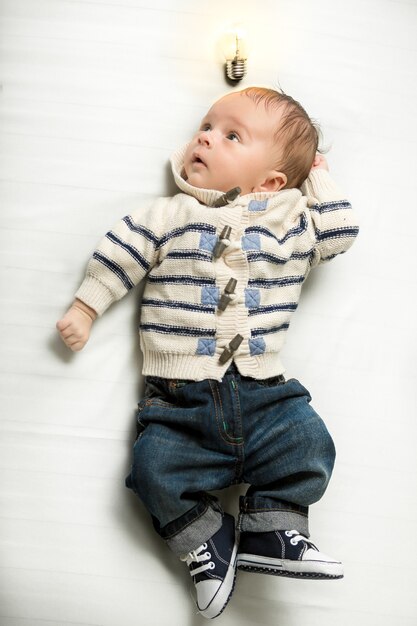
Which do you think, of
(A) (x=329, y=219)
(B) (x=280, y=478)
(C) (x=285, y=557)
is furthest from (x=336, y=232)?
(C) (x=285, y=557)

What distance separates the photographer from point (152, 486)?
117 cm

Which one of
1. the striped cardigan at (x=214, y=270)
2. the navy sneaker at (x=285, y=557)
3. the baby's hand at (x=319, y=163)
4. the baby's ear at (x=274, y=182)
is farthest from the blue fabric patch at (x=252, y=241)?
the navy sneaker at (x=285, y=557)

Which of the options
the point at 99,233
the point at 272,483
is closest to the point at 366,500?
the point at 272,483

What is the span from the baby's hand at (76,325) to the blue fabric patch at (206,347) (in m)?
0.21

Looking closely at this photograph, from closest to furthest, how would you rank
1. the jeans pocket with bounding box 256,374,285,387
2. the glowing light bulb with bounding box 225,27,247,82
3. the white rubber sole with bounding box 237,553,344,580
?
the white rubber sole with bounding box 237,553,344,580 < the jeans pocket with bounding box 256,374,285,387 < the glowing light bulb with bounding box 225,27,247,82

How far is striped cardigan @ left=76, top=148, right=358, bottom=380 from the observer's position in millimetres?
1229

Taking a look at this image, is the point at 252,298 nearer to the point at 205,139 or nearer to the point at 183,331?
the point at 183,331

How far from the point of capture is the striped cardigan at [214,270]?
Result: 4.03 ft

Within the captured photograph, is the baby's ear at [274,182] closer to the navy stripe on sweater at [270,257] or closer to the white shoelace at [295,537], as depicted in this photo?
the navy stripe on sweater at [270,257]

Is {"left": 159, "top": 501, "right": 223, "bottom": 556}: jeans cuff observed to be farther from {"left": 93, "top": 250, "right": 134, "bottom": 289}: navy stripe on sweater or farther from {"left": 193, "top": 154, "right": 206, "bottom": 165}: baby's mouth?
{"left": 193, "top": 154, "right": 206, "bottom": 165}: baby's mouth

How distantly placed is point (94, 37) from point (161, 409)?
0.73 metres

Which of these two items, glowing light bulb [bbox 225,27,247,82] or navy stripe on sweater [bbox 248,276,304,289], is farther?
glowing light bulb [bbox 225,27,247,82]

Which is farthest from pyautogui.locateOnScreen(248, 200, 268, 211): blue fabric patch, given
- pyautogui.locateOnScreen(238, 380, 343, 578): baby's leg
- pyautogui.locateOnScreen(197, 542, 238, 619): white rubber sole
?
pyautogui.locateOnScreen(197, 542, 238, 619): white rubber sole

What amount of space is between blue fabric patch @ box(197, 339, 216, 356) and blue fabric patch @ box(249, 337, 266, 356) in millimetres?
64
